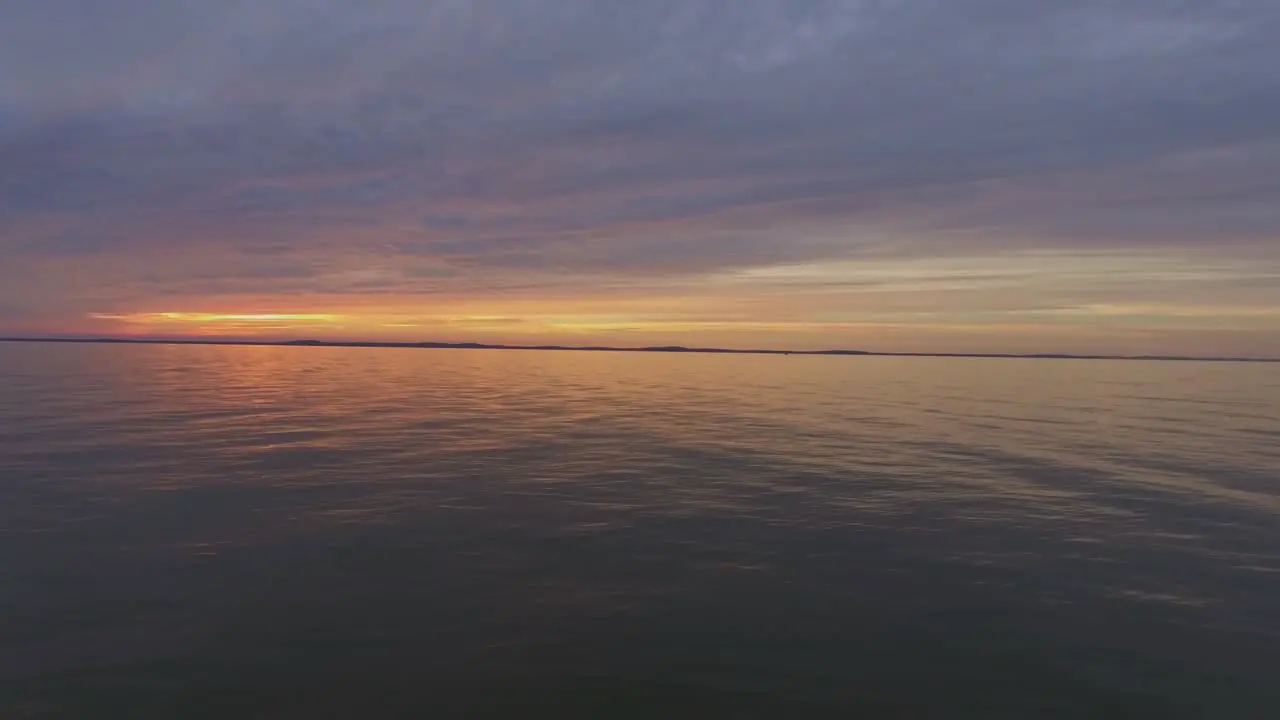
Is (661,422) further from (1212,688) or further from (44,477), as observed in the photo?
(1212,688)

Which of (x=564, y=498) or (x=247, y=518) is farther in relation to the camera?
(x=564, y=498)

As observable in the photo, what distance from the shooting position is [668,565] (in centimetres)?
1805

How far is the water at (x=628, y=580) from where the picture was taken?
1200 cm

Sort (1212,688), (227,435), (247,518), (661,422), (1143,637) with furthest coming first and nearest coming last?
(661,422) < (227,435) < (247,518) < (1143,637) < (1212,688)

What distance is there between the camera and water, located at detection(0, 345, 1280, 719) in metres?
12.0

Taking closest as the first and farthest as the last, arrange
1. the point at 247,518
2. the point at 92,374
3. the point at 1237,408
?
the point at 247,518 < the point at 1237,408 < the point at 92,374

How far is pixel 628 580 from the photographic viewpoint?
55.6 ft

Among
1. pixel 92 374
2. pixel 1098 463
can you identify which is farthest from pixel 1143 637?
pixel 92 374

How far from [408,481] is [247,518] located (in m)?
6.58

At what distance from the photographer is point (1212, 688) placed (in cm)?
1234

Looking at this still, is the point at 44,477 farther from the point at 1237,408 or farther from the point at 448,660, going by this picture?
the point at 1237,408

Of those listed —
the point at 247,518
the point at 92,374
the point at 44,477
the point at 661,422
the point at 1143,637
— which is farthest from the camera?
the point at 92,374

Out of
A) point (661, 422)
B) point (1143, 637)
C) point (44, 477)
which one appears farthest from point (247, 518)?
point (661, 422)

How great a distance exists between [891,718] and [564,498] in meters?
15.8
